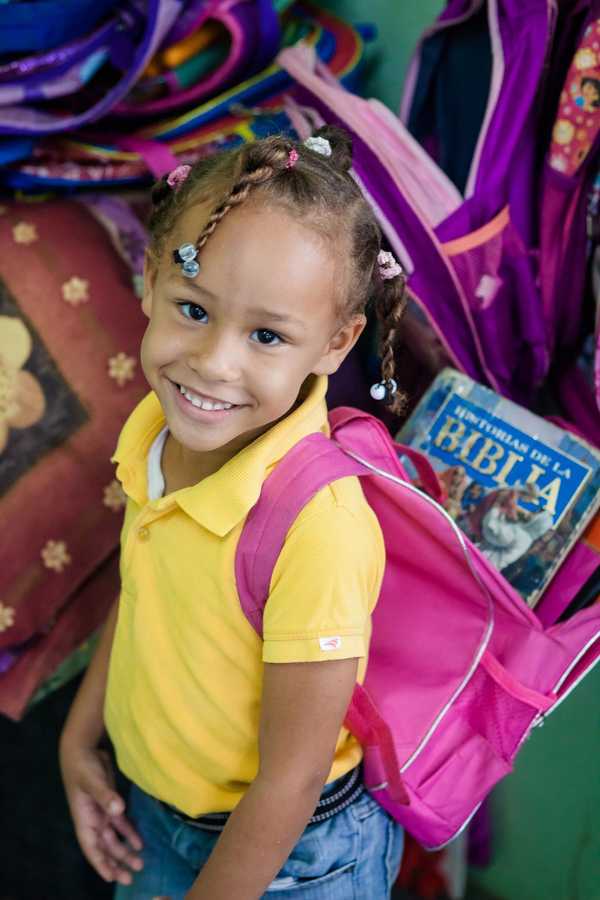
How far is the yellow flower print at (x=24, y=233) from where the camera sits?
45.8 inches

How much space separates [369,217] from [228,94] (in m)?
0.67

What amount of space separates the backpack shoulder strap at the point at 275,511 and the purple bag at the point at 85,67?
69 centimetres

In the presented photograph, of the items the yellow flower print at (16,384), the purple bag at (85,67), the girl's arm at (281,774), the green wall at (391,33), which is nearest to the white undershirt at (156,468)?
the girl's arm at (281,774)

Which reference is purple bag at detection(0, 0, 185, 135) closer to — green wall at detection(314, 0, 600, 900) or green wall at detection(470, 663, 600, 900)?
green wall at detection(314, 0, 600, 900)

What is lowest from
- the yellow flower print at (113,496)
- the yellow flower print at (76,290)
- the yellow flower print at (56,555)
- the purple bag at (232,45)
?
the yellow flower print at (56,555)

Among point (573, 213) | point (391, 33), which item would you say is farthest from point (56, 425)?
point (391, 33)

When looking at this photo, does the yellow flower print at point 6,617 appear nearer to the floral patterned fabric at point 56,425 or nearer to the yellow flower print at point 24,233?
the floral patterned fabric at point 56,425

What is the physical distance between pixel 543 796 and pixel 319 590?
2.28ft

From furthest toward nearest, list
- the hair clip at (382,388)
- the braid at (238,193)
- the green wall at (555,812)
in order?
the green wall at (555,812) < the hair clip at (382,388) < the braid at (238,193)

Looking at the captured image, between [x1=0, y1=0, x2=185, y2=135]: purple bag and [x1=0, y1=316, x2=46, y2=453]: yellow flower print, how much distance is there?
271 mm

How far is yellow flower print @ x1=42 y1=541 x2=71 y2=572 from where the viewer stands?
1124 mm

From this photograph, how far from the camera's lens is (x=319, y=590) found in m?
0.68

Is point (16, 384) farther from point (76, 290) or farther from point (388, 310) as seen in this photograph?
point (388, 310)

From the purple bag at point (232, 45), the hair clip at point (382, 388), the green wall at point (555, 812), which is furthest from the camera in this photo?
the purple bag at point (232, 45)
